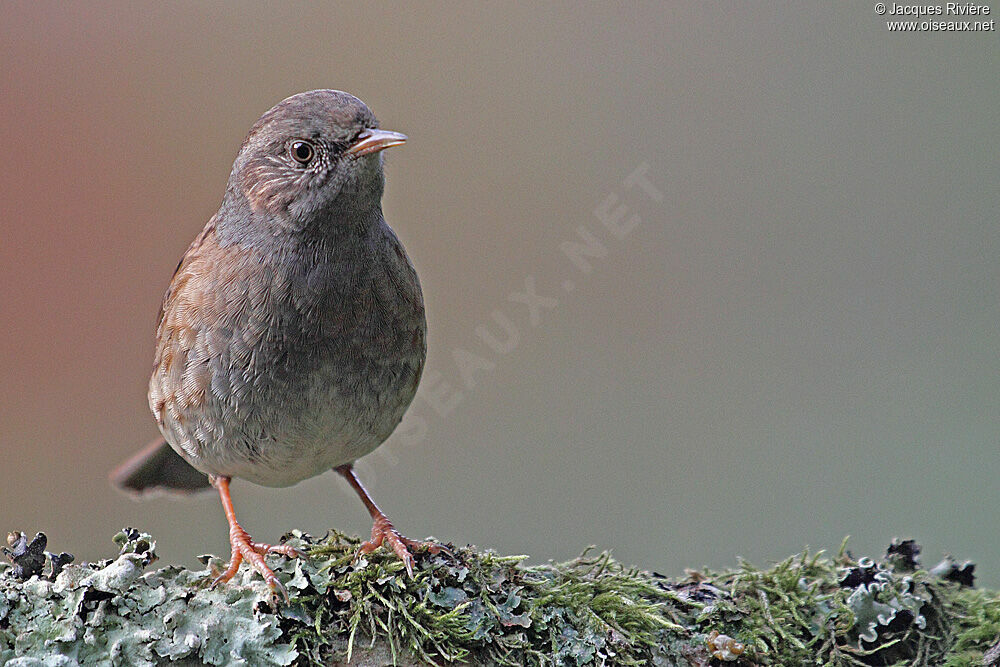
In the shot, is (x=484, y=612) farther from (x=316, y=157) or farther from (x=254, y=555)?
(x=316, y=157)

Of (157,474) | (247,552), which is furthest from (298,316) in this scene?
(157,474)

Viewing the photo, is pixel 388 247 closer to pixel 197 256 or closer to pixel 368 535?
pixel 197 256

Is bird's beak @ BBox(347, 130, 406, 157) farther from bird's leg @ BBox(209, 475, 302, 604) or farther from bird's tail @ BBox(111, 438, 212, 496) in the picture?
bird's tail @ BBox(111, 438, 212, 496)

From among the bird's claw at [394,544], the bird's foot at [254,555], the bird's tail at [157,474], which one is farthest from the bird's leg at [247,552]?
the bird's tail at [157,474]

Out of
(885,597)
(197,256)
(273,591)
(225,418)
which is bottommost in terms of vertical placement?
(885,597)

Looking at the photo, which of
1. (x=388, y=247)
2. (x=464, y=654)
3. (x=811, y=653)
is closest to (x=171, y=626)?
(x=464, y=654)

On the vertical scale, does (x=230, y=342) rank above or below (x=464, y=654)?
above
